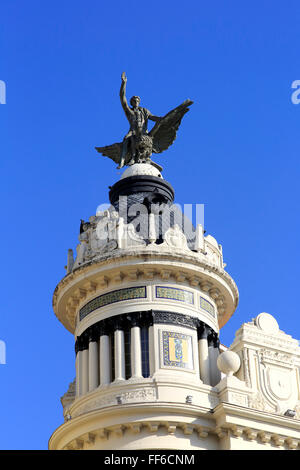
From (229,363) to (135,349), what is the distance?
11.2 ft

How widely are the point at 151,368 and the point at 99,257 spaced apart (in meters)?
4.71

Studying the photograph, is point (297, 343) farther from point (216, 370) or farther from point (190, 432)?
point (190, 432)

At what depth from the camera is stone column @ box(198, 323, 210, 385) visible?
36.8 metres

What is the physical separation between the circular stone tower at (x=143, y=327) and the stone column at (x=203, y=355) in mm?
36

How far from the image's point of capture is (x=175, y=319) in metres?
36.9

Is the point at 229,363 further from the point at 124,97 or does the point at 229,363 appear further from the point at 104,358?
the point at 124,97

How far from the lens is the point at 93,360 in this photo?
123ft

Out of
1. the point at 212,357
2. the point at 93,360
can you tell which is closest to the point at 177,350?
the point at 212,357

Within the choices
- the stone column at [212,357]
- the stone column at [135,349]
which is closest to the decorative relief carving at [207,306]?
the stone column at [212,357]

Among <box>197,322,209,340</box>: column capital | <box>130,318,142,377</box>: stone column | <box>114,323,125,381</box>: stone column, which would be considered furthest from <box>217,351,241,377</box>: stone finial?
<box>114,323,125,381</box>: stone column

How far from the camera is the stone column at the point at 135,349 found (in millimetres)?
36000

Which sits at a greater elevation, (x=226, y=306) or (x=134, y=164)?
(x=134, y=164)

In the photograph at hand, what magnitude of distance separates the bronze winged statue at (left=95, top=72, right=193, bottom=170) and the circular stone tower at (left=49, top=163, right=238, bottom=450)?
154 inches
